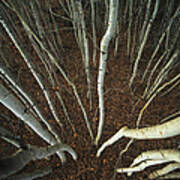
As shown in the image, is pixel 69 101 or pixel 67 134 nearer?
pixel 67 134

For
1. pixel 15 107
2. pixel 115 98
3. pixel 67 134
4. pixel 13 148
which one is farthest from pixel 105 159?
→ pixel 15 107

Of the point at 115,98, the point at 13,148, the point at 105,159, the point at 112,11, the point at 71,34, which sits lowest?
the point at 105,159

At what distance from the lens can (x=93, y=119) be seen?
1.35 meters

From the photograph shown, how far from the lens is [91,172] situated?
1.11 meters

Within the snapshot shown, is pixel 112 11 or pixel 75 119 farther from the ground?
pixel 112 11

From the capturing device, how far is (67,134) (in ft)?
4.12

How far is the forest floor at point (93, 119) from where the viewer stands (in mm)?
1118

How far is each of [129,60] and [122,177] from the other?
4.21 ft

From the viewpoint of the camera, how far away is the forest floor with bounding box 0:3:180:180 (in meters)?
1.12

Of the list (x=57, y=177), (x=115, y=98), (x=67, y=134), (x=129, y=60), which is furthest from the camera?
(x=129, y=60)

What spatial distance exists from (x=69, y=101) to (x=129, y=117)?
62 centimetres

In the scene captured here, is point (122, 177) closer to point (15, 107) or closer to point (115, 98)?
point (115, 98)

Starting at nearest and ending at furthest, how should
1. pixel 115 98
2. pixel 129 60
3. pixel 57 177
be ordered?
1. pixel 57 177
2. pixel 115 98
3. pixel 129 60

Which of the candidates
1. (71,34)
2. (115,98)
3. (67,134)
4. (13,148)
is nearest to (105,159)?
(67,134)
